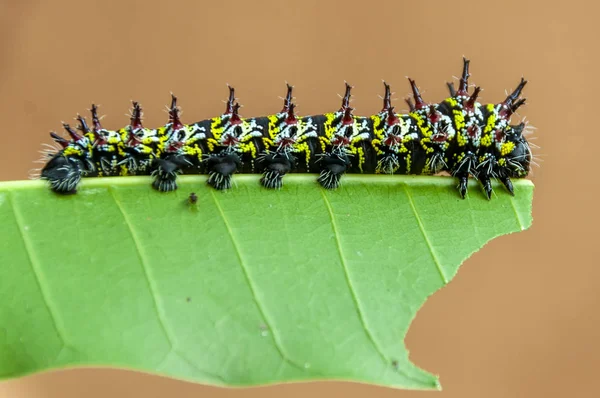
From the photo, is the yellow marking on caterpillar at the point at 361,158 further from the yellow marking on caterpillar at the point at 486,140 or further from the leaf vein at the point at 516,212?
the leaf vein at the point at 516,212

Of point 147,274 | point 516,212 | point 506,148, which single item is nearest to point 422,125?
point 506,148

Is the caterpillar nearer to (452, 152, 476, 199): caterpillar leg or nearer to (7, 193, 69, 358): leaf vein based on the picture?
(452, 152, 476, 199): caterpillar leg

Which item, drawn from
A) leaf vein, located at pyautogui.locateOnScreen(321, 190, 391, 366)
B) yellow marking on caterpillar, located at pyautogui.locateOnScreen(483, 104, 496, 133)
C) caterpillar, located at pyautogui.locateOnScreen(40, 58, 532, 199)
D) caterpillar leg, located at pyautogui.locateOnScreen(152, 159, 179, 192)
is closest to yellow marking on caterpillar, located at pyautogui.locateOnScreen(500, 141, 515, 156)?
caterpillar, located at pyautogui.locateOnScreen(40, 58, 532, 199)

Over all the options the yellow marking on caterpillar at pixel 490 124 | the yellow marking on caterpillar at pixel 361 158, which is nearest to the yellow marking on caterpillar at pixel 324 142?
the yellow marking on caterpillar at pixel 361 158

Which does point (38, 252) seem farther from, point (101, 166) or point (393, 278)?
point (393, 278)

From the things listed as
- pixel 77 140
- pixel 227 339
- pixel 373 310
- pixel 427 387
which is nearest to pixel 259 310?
pixel 227 339

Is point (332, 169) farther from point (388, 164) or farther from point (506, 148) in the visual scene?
point (506, 148)
